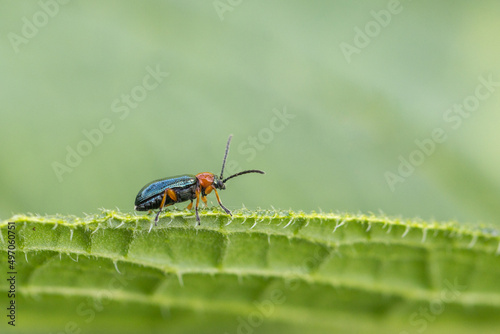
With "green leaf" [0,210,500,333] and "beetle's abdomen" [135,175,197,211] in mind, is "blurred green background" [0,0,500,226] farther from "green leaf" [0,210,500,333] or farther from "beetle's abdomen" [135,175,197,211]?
"green leaf" [0,210,500,333]

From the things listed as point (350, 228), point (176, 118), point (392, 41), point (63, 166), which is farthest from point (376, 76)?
point (63, 166)

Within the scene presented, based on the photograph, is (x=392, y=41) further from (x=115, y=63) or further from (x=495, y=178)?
A: (x=115, y=63)

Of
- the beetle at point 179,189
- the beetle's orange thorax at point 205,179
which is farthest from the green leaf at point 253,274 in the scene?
the beetle's orange thorax at point 205,179

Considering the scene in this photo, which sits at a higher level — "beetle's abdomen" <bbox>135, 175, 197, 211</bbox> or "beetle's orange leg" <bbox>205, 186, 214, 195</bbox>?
"beetle's abdomen" <bbox>135, 175, 197, 211</bbox>

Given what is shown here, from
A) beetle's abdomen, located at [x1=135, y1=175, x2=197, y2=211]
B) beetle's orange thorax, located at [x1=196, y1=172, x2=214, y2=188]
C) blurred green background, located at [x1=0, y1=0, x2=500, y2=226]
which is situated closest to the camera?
beetle's abdomen, located at [x1=135, y1=175, x2=197, y2=211]

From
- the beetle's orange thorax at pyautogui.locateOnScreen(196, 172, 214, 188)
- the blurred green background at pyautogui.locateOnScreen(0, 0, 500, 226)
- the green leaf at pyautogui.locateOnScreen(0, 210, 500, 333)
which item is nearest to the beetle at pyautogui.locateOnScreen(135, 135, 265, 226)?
the beetle's orange thorax at pyautogui.locateOnScreen(196, 172, 214, 188)

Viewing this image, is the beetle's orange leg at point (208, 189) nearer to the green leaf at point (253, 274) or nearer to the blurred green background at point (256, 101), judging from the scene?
the blurred green background at point (256, 101)
